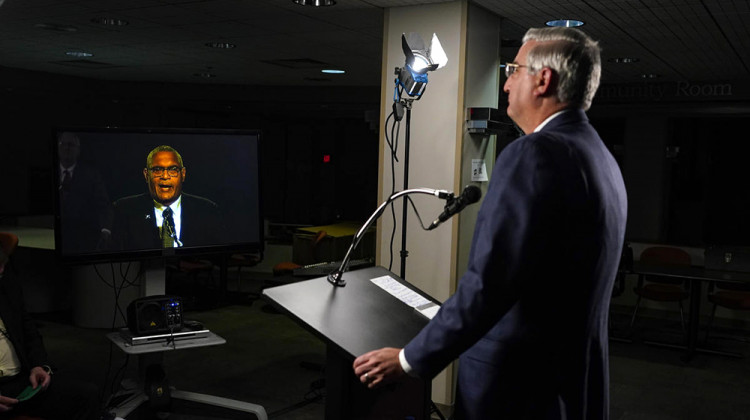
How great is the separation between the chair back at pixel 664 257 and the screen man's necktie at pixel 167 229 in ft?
17.1

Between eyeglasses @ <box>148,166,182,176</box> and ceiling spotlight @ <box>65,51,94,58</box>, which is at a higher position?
ceiling spotlight @ <box>65,51,94,58</box>

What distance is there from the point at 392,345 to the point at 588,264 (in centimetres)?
76

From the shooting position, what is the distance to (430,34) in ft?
14.5

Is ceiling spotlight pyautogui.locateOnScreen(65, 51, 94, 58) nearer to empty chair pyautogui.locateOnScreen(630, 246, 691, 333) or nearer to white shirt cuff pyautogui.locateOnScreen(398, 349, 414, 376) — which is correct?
empty chair pyautogui.locateOnScreen(630, 246, 691, 333)

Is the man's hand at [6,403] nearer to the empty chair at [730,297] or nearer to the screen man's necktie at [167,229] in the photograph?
the screen man's necktie at [167,229]

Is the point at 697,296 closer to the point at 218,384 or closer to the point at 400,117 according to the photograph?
the point at 400,117

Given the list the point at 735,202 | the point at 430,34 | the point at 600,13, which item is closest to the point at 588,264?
the point at 430,34

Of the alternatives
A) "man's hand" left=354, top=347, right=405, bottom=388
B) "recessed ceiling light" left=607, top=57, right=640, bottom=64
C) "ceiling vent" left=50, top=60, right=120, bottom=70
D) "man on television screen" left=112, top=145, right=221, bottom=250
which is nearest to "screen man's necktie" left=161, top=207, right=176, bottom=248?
"man on television screen" left=112, top=145, right=221, bottom=250

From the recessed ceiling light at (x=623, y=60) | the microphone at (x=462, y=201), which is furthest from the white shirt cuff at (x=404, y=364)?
the recessed ceiling light at (x=623, y=60)

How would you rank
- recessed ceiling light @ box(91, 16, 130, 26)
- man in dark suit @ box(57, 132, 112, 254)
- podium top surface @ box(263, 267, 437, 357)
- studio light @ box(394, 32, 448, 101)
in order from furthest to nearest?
recessed ceiling light @ box(91, 16, 130, 26), studio light @ box(394, 32, 448, 101), man in dark suit @ box(57, 132, 112, 254), podium top surface @ box(263, 267, 437, 357)

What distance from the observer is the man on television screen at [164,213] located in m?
3.66

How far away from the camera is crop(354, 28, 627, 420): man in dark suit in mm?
1615

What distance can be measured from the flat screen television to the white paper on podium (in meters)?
1.47

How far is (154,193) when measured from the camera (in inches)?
146
